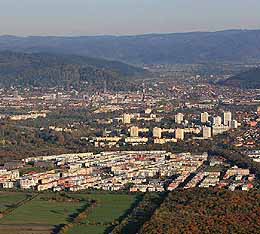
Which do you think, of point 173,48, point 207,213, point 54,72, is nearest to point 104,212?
point 207,213

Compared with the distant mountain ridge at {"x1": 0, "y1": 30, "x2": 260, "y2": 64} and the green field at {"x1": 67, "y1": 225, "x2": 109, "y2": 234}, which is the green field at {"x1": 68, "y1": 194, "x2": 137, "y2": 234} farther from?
the distant mountain ridge at {"x1": 0, "y1": 30, "x2": 260, "y2": 64}

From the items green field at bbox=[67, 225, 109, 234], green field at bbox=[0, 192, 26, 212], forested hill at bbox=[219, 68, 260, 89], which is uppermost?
green field at bbox=[67, 225, 109, 234]

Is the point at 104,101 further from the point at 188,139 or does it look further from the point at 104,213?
the point at 104,213

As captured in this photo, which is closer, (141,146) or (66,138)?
(141,146)

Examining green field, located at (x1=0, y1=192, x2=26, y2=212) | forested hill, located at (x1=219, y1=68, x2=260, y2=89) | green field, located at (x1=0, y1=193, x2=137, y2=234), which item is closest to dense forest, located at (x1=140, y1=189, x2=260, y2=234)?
green field, located at (x1=0, y1=193, x2=137, y2=234)

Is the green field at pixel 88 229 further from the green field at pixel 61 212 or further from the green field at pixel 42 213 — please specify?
the green field at pixel 42 213

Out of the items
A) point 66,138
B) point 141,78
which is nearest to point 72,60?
point 141,78

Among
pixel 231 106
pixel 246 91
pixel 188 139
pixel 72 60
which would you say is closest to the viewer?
pixel 188 139
